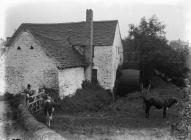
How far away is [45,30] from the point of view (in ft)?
113

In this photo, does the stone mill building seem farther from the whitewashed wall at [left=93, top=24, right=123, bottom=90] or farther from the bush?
the bush

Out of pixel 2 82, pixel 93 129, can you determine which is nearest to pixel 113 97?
pixel 2 82

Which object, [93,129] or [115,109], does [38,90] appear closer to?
[115,109]

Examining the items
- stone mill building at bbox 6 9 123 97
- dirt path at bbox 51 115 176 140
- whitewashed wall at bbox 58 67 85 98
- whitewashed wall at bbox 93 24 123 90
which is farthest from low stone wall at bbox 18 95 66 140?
whitewashed wall at bbox 93 24 123 90

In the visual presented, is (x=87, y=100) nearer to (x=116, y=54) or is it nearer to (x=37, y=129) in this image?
(x=116, y=54)

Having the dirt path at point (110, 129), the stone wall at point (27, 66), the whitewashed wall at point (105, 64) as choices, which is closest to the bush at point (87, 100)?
the whitewashed wall at point (105, 64)

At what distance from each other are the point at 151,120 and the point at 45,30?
20.2 meters

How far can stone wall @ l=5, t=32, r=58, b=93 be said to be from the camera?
76.2 ft

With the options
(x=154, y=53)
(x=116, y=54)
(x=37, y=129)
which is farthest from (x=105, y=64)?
(x=37, y=129)

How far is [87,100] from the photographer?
83.4 ft

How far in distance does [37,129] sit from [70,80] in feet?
45.2

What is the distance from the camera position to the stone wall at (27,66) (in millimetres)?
23234

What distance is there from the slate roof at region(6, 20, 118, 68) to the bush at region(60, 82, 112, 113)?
103 inches

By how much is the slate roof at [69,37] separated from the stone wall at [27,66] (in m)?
0.67
